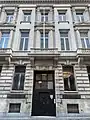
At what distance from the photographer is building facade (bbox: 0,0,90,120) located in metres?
9.55

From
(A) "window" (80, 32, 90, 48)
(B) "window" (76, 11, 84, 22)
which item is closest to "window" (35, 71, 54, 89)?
(A) "window" (80, 32, 90, 48)

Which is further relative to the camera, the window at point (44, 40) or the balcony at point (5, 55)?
the window at point (44, 40)

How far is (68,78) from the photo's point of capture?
36.0 feet

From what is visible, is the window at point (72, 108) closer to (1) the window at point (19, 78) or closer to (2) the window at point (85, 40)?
(1) the window at point (19, 78)

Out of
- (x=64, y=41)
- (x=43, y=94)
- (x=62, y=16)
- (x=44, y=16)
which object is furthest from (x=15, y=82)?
(x=62, y=16)

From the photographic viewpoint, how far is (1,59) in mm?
11172

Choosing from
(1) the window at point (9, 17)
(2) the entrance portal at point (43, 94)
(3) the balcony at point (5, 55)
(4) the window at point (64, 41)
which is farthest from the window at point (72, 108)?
(1) the window at point (9, 17)

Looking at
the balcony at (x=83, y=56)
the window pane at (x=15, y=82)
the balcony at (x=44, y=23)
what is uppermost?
the balcony at (x=44, y=23)

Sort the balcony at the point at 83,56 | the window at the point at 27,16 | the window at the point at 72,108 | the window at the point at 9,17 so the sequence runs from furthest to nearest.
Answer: the window at the point at 27,16 → the window at the point at 9,17 → the balcony at the point at 83,56 → the window at the point at 72,108

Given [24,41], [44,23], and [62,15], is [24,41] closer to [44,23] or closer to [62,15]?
[44,23]

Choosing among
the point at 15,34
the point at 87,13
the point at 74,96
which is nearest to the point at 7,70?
the point at 15,34

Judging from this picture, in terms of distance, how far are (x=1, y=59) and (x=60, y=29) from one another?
684 centimetres

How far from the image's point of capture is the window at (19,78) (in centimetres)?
1052

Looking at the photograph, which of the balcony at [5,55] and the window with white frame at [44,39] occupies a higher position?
the window with white frame at [44,39]
